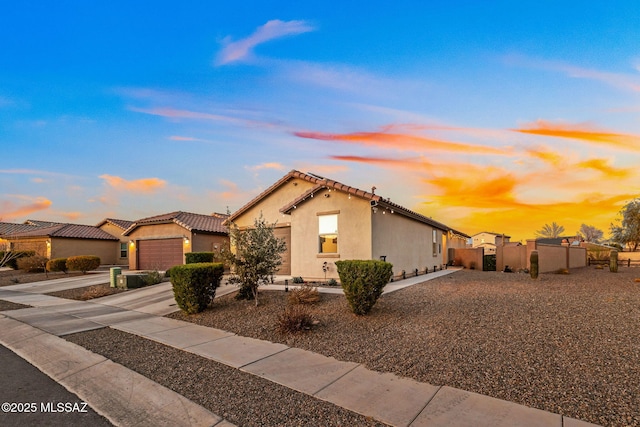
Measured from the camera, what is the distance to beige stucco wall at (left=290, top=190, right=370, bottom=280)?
14.5 meters

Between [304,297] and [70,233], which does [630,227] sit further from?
[70,233]

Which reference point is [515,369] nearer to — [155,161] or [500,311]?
[500,311]

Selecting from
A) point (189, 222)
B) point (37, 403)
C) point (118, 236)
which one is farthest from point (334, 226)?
point (118, 236)

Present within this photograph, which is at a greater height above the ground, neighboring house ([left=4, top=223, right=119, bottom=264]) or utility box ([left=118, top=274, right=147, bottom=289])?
neighboring house ([left=4, top=223, right=119, bottom=264])

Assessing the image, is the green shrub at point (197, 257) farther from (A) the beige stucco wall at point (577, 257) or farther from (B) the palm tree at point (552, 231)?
(B) the palm tree at point (552, 231)

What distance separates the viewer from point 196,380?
529 cm

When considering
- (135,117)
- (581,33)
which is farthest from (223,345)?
(581,33)

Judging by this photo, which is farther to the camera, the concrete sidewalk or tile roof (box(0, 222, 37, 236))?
tile roof (box(0, 222, 37, 236))

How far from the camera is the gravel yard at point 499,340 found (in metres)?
4.55

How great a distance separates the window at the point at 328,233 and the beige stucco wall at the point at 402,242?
6.36 feet

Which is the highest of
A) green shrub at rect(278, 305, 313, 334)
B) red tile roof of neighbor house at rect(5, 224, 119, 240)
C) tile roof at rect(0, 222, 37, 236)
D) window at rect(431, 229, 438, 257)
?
tile roof at rect(0, 222, 37, 236)

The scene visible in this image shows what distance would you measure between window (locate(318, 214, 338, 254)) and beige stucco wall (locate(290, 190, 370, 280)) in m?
0.20

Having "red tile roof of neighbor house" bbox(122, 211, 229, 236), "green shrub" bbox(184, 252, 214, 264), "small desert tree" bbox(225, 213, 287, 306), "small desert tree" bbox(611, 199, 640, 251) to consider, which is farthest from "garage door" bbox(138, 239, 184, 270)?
"small desert tree" bbox(611, 199, 640, 251)

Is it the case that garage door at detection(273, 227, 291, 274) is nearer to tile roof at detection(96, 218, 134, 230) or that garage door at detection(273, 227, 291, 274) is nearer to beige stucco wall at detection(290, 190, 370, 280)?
beige stucco wall at detection(290, 190, 370, 280)
